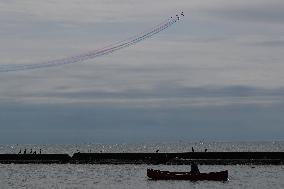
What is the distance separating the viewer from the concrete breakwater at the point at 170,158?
5581 inches

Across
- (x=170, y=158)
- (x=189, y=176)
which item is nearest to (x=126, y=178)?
(x=189, y=176)

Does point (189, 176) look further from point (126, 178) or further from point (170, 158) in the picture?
point (170, 158)

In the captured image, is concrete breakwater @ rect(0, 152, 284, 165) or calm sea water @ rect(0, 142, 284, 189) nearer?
calm sea water @ rect(0, 142, 284, 189)

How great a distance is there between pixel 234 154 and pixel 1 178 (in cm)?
5121

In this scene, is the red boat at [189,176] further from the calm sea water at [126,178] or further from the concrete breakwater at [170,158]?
the concrete breakwater at [170,158]

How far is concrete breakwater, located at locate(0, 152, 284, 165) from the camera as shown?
5581 inches

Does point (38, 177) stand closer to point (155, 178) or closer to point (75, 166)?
point (155, 178)

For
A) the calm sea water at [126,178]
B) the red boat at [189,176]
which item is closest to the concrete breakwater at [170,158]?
the calm sea water at [126,178]

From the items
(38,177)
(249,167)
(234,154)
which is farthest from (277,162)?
(38,177)

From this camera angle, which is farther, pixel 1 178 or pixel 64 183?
pixel 1 178

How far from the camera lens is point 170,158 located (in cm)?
14725

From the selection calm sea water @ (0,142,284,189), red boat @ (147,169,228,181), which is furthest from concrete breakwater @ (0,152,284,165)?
red boat @ (147,169,228,181)

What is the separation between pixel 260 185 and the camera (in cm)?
9938

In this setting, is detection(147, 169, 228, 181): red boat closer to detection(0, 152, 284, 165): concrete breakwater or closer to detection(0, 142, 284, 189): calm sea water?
detection(0, 142, 284, 189): calm sea water
